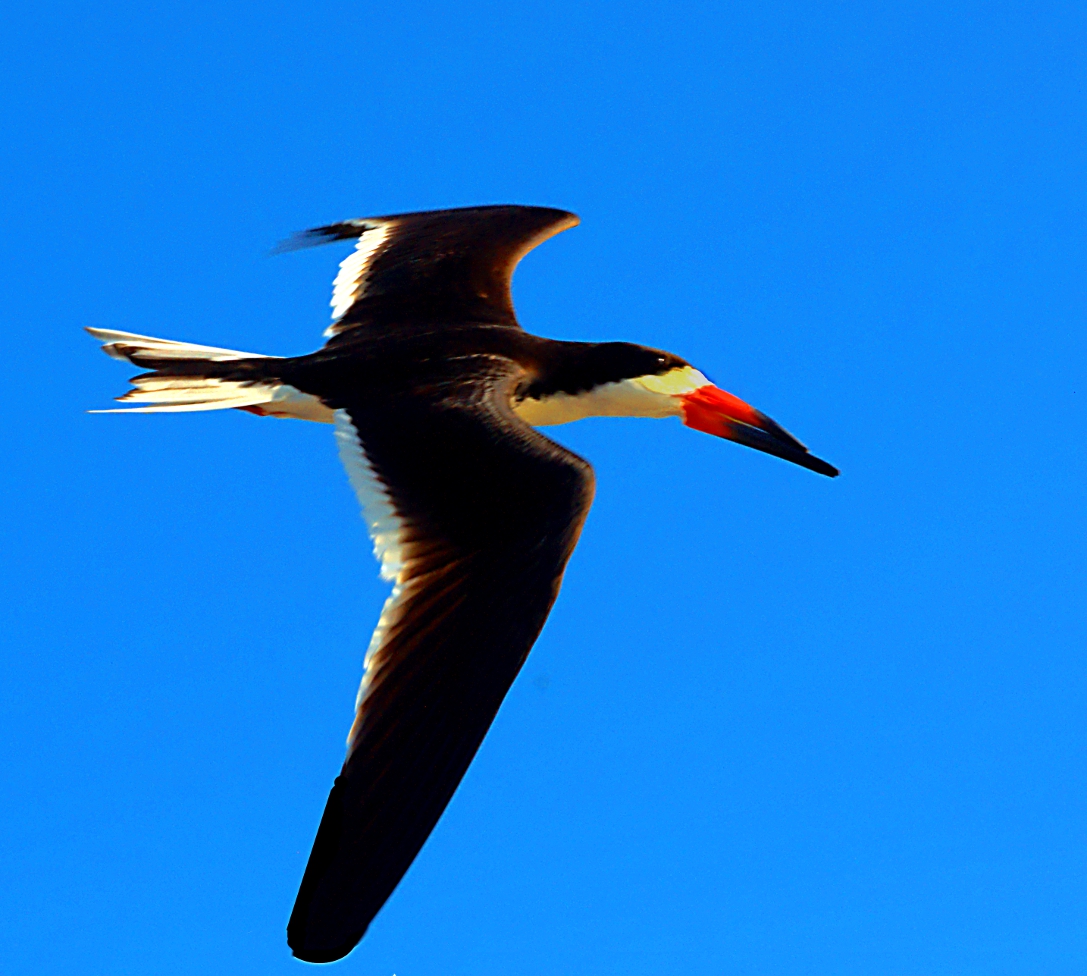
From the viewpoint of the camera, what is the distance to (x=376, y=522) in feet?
17.0

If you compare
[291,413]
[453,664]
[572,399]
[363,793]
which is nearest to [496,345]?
[572,399]

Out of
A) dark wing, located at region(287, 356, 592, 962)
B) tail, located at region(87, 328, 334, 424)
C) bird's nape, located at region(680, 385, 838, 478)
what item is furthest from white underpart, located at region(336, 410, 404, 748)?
bird's nape, located at region(680, 385, 838, 478)

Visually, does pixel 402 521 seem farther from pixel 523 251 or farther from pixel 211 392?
pixel 523 251

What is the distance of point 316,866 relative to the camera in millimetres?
4133

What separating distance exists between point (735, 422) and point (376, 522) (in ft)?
8.14

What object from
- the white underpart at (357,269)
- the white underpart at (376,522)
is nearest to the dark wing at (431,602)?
the white underpart at (376,522)

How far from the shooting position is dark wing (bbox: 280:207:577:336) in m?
7.49

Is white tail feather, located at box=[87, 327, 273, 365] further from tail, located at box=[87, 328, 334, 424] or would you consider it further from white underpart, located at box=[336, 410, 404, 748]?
white underpart, located at box=[336, 410, 404, 748]

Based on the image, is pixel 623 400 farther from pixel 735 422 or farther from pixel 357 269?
pixel 357 269

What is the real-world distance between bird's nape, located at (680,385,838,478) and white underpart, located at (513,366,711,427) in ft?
0.18

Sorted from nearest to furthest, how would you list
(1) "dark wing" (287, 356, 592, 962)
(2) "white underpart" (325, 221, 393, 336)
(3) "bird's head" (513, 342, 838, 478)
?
(1) "dark wing" (287, 356, 592, 962)
(3) "bird's head" (513, 342, 838, 478)
(2) "white underpart" (325, 221, 393, 336)

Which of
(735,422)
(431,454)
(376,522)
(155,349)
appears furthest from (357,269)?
(376,522)

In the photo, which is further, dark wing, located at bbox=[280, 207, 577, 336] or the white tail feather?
dark wing, located at bbox=[280, 207, 577, 336]

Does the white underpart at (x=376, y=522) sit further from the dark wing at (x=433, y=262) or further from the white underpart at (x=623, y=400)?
the dark wing at (x=433, y=262)
